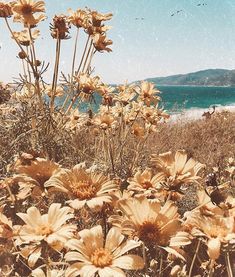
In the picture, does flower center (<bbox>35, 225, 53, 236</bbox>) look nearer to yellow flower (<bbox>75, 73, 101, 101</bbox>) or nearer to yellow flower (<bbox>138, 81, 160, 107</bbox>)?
yellow flower (<bbox>75, 73, 101, 101</bbox>)

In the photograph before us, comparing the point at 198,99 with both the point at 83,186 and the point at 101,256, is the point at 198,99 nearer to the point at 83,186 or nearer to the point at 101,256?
the point at 83,186

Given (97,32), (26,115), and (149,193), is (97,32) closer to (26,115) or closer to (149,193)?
(26,115)

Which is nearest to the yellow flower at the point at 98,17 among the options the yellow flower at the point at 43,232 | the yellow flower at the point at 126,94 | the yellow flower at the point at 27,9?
the yellow flower at the point at 27,9

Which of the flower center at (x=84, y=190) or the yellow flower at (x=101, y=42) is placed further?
the yellow flower at (x=101, y=42)

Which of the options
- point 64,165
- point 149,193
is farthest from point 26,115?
point 149,193

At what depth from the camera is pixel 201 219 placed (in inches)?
49.7

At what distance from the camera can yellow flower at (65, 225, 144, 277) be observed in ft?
3.27

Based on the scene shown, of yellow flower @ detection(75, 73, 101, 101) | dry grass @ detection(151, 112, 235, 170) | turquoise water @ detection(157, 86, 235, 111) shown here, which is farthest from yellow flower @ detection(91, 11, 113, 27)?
turquoise water @ detection(157, 86, 235, 111)

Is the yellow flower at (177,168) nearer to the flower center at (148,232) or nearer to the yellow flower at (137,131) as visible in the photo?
the flower center at (148,232)

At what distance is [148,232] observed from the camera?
1165 mm

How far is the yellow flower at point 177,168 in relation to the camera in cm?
142

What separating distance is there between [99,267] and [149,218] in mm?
231

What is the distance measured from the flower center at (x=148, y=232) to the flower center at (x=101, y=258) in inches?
4.4

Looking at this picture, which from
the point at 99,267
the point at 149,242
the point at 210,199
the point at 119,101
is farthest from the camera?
the point at 119,101
